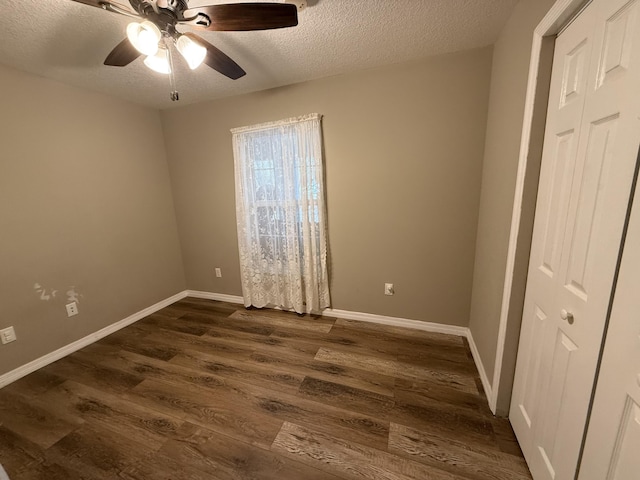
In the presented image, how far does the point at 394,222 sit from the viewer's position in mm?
2242

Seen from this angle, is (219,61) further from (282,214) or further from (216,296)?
(216,296)

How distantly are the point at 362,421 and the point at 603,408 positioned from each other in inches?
43.3

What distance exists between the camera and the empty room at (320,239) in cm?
90

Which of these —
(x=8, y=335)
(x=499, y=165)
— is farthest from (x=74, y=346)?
(x=499, y=165)

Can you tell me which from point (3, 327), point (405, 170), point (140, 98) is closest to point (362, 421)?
point (405, 170)

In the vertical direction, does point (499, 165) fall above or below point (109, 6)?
below

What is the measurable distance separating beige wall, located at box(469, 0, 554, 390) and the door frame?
0.25 ft

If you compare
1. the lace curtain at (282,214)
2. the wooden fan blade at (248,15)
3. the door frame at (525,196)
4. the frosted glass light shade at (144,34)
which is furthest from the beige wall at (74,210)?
the door frame at (525,196)

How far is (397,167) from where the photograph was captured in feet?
7.04

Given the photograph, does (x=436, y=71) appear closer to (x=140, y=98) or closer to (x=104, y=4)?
(x=104, y=4)

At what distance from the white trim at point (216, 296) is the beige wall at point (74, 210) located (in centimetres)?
40

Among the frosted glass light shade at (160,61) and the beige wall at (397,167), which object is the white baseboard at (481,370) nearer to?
the beige wall at (397,167)

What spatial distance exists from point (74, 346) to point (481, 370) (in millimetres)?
3426

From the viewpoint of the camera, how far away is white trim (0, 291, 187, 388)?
1.89 m
